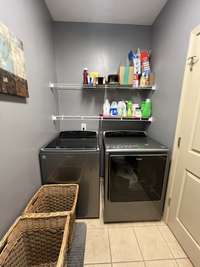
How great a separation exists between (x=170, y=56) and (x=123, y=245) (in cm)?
207

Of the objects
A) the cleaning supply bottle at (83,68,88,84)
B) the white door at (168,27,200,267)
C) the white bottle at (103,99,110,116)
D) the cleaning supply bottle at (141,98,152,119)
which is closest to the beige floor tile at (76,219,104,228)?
the white door at (168,27,200,267)

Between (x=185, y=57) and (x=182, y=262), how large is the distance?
6.14 ft

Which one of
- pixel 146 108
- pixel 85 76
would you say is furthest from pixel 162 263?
pixel 85 76

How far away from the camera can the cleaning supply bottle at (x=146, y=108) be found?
2023 millimetres

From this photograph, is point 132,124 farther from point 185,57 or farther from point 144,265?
point 144,265

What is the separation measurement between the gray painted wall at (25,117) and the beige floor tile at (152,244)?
4.01ft

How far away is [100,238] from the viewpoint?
1.47m

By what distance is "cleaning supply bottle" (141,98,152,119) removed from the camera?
6.64ft

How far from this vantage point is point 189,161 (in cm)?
123

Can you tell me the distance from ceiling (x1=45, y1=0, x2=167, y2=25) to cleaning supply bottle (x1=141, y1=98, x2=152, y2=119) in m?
1.09

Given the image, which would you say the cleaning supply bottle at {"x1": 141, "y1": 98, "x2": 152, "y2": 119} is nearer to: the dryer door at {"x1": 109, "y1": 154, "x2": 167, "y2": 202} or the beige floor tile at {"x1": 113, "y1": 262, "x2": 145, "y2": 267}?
the dryer door at {"x1": 109, "y1": 154, "x2": 167, "y2": 202}

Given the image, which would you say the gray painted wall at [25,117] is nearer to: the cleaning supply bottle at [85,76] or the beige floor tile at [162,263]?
the cleaning supply bottle at [85,76]

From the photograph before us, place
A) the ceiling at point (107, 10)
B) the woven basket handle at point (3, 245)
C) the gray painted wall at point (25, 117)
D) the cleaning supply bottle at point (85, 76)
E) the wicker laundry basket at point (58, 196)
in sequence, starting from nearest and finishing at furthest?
the woven basket handle at point (3, 245), the gray painted wall at point (25, 117), the wicker laundry basket at point (58, 196), the ceiling at point (107, 10), the cleaning supply bottle at point (85, 76)

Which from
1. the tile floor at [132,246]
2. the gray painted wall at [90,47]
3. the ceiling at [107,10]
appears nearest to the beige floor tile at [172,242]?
the tile floor at [132,246]
